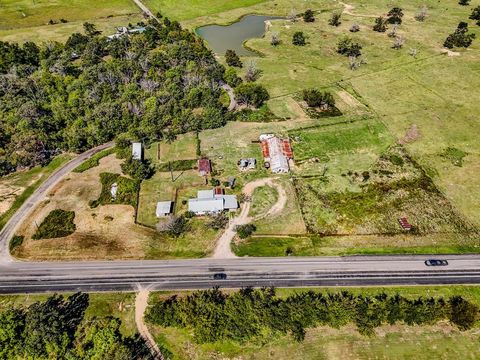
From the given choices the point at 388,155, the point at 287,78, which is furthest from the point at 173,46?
the point at 388,155

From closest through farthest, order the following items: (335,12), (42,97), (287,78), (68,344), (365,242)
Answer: (68,344) < (365,242) < (42,97) < (287,78) < (335,12)

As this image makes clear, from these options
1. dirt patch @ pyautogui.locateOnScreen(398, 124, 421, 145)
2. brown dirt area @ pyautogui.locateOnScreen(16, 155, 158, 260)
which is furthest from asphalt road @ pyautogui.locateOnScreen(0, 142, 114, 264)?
dirt patch @ pyautogui.locateOnScreen(398, 124, 421, 145)

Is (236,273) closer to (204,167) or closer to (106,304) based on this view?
(106,304)

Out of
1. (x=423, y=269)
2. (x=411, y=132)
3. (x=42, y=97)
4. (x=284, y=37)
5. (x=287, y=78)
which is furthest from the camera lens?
(x=284, y=37)

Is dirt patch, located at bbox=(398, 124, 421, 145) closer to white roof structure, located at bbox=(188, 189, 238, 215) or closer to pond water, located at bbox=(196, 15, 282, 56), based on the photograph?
white roof structure, located at bbox=(188, 189, 238, 215)

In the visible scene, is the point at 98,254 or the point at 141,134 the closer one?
the point at 98,254

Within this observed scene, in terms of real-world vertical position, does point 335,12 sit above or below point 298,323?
above

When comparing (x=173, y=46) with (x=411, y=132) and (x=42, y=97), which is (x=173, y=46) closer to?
(x=42, y=97)

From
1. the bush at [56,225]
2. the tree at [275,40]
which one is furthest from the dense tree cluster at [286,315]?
the tree at [275,40]

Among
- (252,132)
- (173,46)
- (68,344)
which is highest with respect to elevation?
(173,46)
